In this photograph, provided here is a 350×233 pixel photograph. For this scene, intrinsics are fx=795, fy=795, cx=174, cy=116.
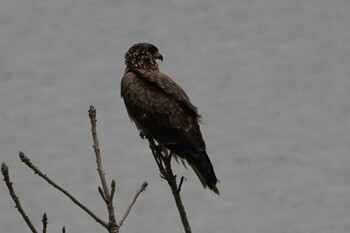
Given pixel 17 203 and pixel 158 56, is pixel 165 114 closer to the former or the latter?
pixel 158 56

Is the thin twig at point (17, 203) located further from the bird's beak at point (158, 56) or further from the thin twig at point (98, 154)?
the bird's beak at point (158, 56)

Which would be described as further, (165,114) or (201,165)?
(165,114)

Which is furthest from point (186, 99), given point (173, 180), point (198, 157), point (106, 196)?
point (106, 196)

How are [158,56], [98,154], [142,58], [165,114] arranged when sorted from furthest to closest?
[158,56] < [142,58] < [165,114] < [98,154]

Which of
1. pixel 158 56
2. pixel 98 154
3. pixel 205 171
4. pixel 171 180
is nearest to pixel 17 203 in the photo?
pixel 98 154

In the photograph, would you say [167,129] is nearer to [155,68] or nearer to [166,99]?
[166,99]

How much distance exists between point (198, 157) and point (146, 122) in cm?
68

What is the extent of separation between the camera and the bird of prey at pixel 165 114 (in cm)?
521

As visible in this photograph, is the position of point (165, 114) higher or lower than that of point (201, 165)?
higher

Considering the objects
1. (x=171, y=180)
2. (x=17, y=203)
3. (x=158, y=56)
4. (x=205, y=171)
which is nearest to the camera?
(x=17, y=203)

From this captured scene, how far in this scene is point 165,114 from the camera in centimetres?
563

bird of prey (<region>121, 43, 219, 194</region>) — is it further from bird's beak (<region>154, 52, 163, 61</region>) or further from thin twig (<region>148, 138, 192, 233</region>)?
thin twig (<region>148, 138, 192, 233</region>)

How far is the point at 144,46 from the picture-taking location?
6422 millimetres

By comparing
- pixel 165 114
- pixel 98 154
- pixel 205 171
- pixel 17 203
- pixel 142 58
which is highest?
pixel 142 58
